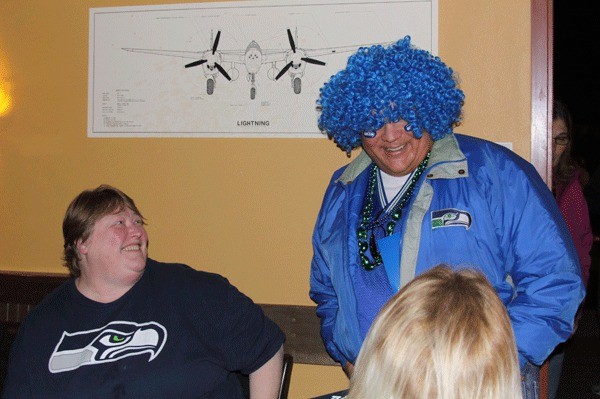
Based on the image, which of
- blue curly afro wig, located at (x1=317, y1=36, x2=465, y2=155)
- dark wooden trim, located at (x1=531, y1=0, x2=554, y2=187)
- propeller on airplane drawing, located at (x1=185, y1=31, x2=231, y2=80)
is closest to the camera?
blue curly afro wig, located at (x1=317, y1=36, x2=465, y2=155)

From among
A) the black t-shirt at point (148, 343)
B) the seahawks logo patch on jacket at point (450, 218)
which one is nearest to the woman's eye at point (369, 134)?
the seahawks logo patch on jacket at point (450, 218)

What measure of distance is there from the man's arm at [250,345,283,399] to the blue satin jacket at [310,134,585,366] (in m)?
0.26

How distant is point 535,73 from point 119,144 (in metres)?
1.76

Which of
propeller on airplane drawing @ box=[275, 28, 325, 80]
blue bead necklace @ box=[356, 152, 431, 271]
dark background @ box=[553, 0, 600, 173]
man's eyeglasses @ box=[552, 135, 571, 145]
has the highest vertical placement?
dark background @ box=[553, 0, 600, 173]

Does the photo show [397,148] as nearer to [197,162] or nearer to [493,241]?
[493,241]

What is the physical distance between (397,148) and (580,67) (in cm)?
947

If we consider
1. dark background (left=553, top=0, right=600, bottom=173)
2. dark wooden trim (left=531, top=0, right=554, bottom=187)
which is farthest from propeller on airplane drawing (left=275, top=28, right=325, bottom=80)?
dark background (left=553, top=0, right=600, bottom=173)

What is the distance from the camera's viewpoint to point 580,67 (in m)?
10.8

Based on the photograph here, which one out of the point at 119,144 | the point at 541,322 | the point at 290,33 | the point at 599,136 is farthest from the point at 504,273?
the point at 599,136

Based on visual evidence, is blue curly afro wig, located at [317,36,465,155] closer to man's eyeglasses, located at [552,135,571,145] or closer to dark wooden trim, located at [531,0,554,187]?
dark wooden trim, located at [531,0,554,187]

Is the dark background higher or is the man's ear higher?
the dark background

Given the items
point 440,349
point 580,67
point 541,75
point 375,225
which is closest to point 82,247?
point 375,225

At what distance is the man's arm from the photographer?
2.45m

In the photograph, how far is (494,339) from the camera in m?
1.20
